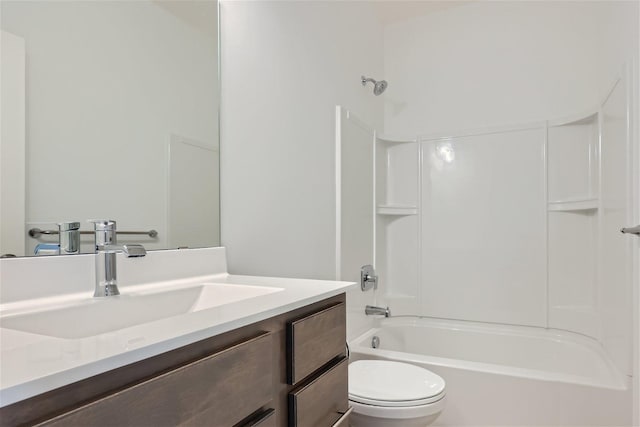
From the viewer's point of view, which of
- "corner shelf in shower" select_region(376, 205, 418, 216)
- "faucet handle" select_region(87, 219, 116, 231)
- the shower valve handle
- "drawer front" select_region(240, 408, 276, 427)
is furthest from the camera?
"corner shelf in shower" select_region(376, 205, 418, 216)

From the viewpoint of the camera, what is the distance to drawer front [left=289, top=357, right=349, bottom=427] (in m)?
0.87

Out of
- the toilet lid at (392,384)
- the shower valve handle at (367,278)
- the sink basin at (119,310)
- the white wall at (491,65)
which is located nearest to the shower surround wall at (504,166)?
the white wall at (491,65)

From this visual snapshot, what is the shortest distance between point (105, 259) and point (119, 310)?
123 mm

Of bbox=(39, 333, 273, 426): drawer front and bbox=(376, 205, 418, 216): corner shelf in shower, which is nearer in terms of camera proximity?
bbox=(39, 333, 273, 426): drawer front

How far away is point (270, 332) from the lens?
0.81m

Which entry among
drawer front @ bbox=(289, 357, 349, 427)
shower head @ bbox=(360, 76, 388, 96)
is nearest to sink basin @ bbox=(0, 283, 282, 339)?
drawer front @ bbox=(289, 357, 349, 427)

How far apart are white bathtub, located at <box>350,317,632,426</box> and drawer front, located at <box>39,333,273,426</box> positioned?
133 centimetres

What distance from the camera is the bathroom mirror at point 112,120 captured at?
87 cm

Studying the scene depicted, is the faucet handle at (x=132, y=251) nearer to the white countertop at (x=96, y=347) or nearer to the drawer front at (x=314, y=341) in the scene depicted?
the white countertop at (x=96, y=347)

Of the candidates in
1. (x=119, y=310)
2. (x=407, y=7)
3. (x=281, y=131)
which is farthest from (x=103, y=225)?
(x=407, y=7)

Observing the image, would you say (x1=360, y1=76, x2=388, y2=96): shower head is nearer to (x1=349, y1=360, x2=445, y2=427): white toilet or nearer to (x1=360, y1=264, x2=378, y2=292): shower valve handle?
(x1=360, y1=264, x2=378, y2=292): shower valve handle

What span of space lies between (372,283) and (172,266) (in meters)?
1.46

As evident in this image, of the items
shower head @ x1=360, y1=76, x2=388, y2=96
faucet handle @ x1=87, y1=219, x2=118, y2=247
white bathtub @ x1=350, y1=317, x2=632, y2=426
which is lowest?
white bathtub @ x1=350, y1=317, x2=632, y2=426

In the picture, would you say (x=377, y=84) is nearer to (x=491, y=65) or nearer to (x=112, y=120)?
(x=491, y=65)
